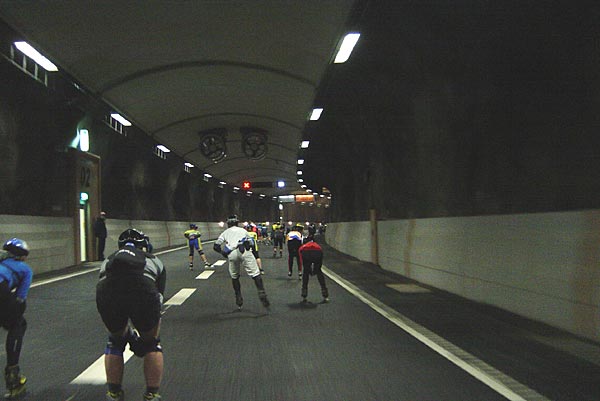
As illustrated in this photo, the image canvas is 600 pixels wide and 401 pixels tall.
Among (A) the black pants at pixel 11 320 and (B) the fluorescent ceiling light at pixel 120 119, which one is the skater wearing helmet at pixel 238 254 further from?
(B) the fluorescent ceiling light at pixel 120 119

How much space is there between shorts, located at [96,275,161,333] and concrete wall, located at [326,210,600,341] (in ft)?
17.3

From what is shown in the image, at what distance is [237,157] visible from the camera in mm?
40594

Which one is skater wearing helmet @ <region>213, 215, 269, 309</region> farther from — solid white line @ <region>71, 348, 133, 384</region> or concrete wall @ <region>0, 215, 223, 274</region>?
concrete wall @ <region>0, 215, 223, 274</region>

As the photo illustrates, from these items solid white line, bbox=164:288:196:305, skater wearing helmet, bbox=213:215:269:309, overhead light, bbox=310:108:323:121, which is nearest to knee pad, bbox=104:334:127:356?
skater wearing helmet, bbox=213:215:269:309

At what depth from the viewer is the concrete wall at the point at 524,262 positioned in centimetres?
717

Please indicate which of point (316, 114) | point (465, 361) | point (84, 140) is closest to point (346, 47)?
point (316, 114)

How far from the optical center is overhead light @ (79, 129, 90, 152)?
20922 mm

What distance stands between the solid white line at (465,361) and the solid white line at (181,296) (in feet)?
12.8

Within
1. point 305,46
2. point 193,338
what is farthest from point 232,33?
point 193,338

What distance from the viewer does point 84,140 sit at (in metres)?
21.2

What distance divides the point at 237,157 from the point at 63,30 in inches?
1079

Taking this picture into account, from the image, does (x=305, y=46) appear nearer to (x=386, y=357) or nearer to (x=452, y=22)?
(x=452, y=22)

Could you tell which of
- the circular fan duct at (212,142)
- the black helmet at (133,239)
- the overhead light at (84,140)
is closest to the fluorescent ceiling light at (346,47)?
the black helmet at (133,239)

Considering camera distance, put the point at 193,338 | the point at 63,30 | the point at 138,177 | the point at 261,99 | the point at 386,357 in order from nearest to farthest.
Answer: the point at 386,357 → the point at 193,338 → the point at 63,30 → the point at 261,99 → the point at 138,177
